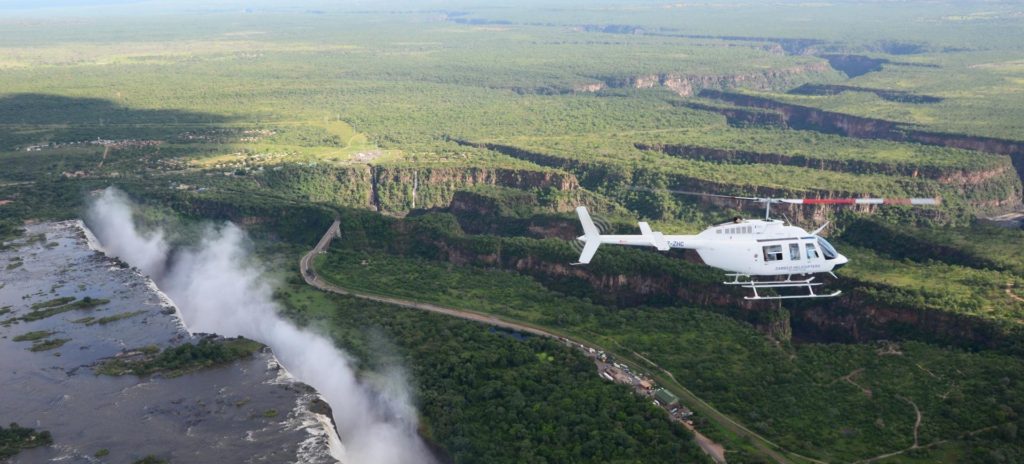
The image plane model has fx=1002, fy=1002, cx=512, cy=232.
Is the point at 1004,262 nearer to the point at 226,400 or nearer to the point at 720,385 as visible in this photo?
the point at 720,385

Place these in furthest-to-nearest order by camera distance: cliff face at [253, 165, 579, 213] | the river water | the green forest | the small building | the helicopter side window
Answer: cliff face at [253, 165, 579, 213] → the helicopter side window → the small building → the green forest → the river water

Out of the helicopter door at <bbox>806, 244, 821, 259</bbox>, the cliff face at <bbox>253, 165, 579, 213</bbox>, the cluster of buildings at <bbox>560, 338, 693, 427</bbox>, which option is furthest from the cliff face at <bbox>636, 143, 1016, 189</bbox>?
the cluster of buildings at <bbox>560, 338, 693, 427</bbox>

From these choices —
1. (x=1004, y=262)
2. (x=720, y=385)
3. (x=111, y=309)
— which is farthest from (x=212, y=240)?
(x=1004, y=262)

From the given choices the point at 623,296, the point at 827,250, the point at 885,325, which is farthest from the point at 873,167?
the point at 827,250

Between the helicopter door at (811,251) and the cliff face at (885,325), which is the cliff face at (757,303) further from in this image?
the helicopter door at (811,251)

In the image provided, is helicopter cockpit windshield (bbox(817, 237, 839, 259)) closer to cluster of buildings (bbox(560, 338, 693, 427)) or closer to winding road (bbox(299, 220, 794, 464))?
winding road (bbox(299, 220, 794, 464))

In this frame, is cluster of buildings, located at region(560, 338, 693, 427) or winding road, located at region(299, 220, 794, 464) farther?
cluster of buildings, located at region(560, 338, 693, 427)
